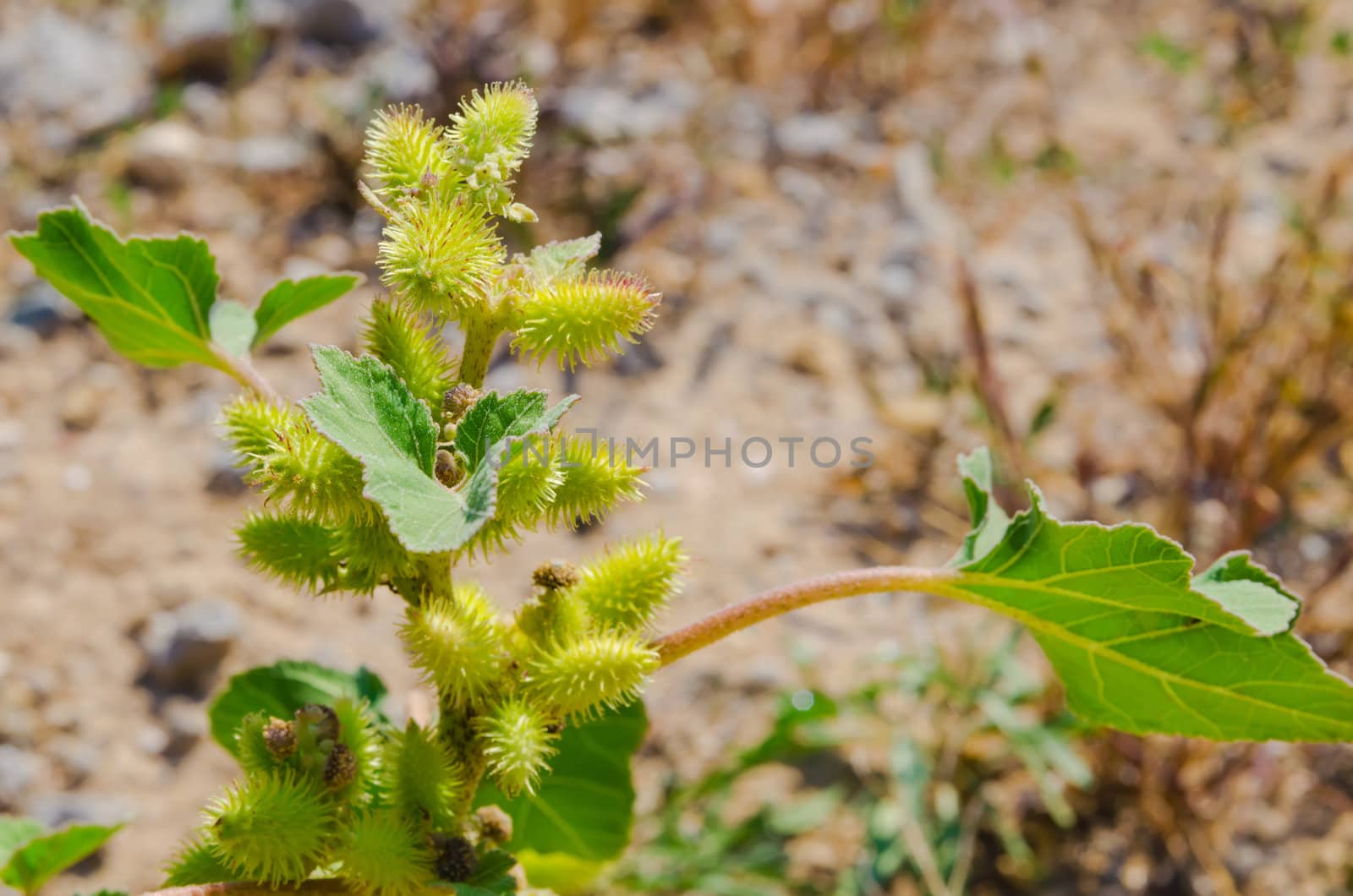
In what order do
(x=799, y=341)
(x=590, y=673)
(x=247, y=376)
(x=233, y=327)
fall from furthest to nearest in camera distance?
1. (x=799, y=341)
2. (x=233, y=327)
3. (x=247, y=376)
4. (x=590, y=673)

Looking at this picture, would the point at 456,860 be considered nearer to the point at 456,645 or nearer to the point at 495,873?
the point at 495,873

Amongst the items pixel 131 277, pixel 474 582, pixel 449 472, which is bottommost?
pixel 474 582

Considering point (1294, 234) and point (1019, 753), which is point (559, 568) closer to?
point (1019, 753)

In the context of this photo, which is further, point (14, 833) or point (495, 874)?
point (14, 833)

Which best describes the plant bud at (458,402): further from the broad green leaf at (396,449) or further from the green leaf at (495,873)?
the green leaf at (495,873)

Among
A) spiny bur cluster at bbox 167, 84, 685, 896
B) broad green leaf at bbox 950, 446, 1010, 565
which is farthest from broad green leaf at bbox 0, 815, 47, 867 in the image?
broad green leaf at bbox 950, 446, 1010, 565

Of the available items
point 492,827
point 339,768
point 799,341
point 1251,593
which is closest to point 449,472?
point 339,768

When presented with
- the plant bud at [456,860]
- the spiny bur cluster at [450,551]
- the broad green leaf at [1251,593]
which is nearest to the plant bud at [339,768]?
the spiny bur cluster at [450,551]
